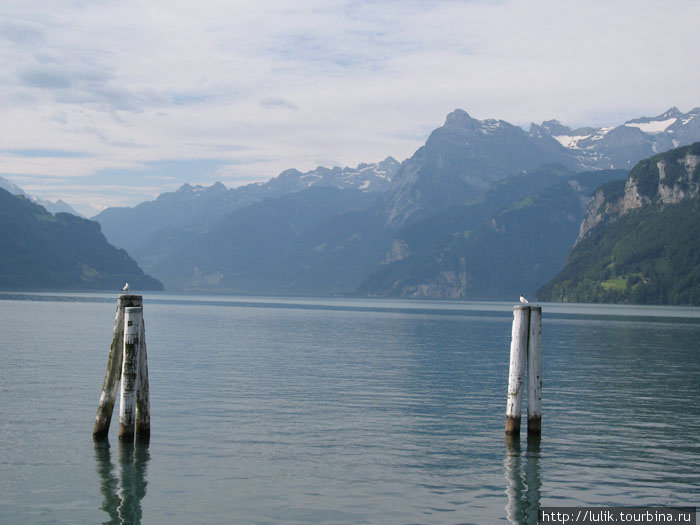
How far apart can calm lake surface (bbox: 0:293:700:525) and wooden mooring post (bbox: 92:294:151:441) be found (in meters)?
0.95

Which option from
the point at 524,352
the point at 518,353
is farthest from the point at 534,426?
the point at 518,353

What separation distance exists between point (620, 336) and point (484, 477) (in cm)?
9506

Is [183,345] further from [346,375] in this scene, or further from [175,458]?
[175,458]

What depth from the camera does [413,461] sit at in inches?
1203

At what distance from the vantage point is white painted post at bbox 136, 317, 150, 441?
104 ft

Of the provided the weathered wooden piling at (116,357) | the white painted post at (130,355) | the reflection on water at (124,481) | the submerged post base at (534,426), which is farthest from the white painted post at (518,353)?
the weathered wooden piling at (116,357)

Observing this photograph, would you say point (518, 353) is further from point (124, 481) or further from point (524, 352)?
point (124, 481)

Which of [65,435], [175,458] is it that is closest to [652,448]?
[175,458]

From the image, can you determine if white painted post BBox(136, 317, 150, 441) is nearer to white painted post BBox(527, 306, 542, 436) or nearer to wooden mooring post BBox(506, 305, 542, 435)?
wooden mooring post BBox(506, 305, 542, 435)

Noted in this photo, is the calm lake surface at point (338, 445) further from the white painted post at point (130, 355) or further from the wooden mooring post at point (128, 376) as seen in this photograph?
the white painted post at point (130, 355)

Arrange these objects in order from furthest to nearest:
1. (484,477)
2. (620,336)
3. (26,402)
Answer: (620,336) → (26,402) → (484,477)

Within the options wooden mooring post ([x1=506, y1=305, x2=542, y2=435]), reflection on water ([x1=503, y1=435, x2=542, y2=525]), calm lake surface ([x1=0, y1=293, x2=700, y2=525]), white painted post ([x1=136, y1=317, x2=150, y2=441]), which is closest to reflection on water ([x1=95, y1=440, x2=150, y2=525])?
calm lake surface ([x1=0, y1=293, x2=700, y2=525])

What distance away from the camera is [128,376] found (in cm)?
3077

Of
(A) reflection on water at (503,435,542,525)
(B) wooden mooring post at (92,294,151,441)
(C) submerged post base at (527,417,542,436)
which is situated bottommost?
(A) reflection on water at (503,435,542,525)
